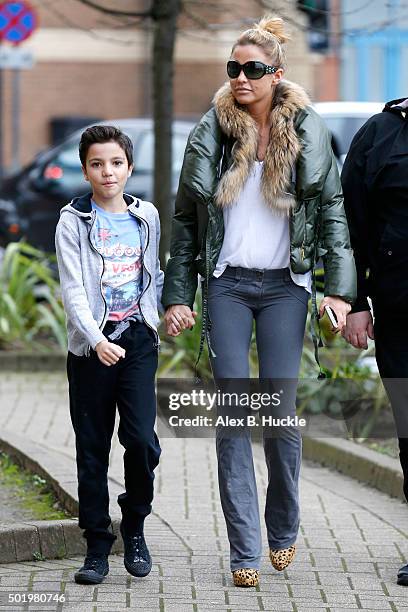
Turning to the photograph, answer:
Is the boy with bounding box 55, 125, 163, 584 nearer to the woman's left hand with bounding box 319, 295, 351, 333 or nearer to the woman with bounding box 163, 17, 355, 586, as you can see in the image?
the woman with bounding box 163, 17, 355, 586

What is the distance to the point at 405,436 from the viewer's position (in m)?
5.07

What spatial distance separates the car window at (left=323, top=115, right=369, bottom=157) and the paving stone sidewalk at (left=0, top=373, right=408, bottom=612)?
5.01m

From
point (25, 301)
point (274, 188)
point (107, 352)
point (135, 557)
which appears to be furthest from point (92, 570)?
point (25, 301)

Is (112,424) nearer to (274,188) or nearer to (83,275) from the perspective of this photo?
(83,275)

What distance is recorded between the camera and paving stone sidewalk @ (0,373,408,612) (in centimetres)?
478

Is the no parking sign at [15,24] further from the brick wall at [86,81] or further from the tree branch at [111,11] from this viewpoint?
the brick wall at [86,81]

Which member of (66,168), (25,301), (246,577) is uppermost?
(66,168)

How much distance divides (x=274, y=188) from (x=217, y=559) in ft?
4.97

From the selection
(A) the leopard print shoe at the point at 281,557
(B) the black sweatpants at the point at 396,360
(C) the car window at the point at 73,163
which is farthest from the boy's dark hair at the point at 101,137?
(C) the car window at the point at 73,163

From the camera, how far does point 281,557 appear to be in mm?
5016

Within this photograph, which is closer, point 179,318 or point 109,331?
point 109,331

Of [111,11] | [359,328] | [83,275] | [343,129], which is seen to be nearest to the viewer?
[83,275]

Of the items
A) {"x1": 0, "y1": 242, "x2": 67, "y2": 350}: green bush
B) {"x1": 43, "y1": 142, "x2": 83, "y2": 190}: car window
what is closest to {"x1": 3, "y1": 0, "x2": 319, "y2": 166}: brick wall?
{"x1": 43, "y1": 142, "x2": 83, "y2": 190}: car window

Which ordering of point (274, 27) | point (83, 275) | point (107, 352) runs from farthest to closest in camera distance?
point (274, 27) < point (83, 275) < point (107, 352)
